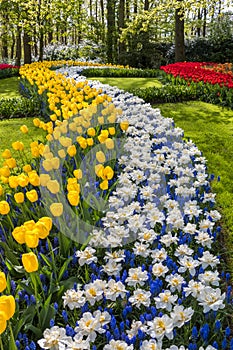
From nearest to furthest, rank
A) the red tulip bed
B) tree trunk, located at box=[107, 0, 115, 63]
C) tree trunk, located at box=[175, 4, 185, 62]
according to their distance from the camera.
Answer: the red tulip bed → tree trunk, located at box=[175, 4, 185, 62] → tree trunk, located at box=[107, 0, 115, 63]

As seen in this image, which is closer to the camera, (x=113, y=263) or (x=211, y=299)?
(x=211, y=299)

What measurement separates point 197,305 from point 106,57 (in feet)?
68.7

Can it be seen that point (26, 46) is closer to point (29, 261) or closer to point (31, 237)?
point (31, 237)

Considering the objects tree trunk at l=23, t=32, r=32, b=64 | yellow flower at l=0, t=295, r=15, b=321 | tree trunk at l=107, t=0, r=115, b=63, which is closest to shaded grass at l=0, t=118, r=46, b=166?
yellow flower at l=0, t=295, r=15, b=321

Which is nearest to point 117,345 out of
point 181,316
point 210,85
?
point 181,316

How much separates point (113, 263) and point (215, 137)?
4.90m

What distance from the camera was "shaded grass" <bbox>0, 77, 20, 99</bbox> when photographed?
38.8 feet

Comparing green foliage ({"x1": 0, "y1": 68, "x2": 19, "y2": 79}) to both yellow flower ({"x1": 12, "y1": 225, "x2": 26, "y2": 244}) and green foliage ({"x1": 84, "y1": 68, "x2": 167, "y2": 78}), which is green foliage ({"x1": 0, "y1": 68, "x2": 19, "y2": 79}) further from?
yellow flower ({"x1": 12, "y1": 225, "x2": 26, "y2": 244})

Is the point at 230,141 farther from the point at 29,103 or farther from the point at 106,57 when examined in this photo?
the point at 106,57

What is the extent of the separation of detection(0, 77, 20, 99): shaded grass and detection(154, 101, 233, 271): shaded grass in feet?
16.6

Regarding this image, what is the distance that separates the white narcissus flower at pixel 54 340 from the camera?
179 centimetres

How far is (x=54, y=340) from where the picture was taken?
5.91 feet

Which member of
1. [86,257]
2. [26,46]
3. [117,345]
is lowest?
[117,345]

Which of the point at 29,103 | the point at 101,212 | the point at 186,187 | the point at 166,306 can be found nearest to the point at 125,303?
the point at 166,306
